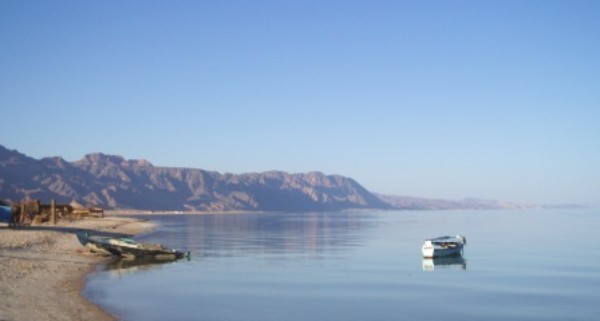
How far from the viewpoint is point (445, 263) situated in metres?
49.5

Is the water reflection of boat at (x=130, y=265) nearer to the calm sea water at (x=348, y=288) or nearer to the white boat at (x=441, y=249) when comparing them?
the calm sea water at (x=348, y=288)

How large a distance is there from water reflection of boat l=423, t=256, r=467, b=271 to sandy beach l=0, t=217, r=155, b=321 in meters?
25.4

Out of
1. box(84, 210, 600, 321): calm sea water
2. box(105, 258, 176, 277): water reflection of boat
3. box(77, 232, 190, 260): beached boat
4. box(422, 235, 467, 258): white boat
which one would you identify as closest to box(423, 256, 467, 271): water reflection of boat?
box(84, 210, 600, 321): calm sea water

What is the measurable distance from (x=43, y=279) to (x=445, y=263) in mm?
32564

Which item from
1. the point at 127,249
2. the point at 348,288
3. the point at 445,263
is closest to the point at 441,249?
the point at 445,263

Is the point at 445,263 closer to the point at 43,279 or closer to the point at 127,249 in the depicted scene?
the point at 127,249

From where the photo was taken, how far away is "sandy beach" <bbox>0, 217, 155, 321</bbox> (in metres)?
21.6

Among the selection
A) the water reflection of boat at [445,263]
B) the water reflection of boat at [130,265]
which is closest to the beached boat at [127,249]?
the water reflection of boat at [130,265]

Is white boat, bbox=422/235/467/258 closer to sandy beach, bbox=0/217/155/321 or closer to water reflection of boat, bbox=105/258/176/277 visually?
water reflection of boat, bbox=105/258/176/277

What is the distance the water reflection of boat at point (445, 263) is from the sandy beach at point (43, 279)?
25.4 metres

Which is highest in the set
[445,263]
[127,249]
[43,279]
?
[127,249]

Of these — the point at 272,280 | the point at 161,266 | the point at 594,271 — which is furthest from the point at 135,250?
the point at 594,271

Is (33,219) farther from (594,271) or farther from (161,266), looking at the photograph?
(594,271)

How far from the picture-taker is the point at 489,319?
25250 mm
